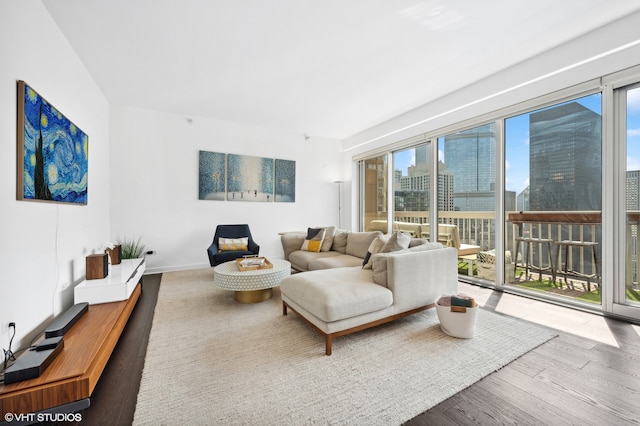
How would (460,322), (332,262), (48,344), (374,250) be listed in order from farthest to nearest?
(332,262)
(374,250)
(460,322)
(48,344)

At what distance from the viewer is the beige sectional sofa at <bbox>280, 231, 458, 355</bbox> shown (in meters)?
2.04

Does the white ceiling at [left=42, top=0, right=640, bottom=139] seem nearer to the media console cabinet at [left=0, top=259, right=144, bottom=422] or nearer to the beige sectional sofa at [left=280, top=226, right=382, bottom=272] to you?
the beige sectional sofa at [left=280, top=226, right=382, bottom=272]

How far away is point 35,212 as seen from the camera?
1958 mm

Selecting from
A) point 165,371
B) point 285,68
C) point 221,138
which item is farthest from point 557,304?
point 221,138

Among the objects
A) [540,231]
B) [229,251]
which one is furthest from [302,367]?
[540,231]

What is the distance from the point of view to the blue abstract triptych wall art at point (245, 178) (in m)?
4.96

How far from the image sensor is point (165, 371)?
1.79 metres

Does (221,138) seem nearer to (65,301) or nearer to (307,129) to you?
(307,129)

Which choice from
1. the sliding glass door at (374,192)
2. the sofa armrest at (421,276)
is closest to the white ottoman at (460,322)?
the sofa armrest at (421,276)

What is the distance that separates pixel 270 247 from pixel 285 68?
135 inches

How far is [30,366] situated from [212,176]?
395 cm

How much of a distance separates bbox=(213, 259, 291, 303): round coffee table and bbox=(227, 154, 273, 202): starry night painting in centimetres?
235

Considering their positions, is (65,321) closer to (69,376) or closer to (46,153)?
(69,376)

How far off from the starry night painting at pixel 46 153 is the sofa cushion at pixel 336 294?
2.04 meters
